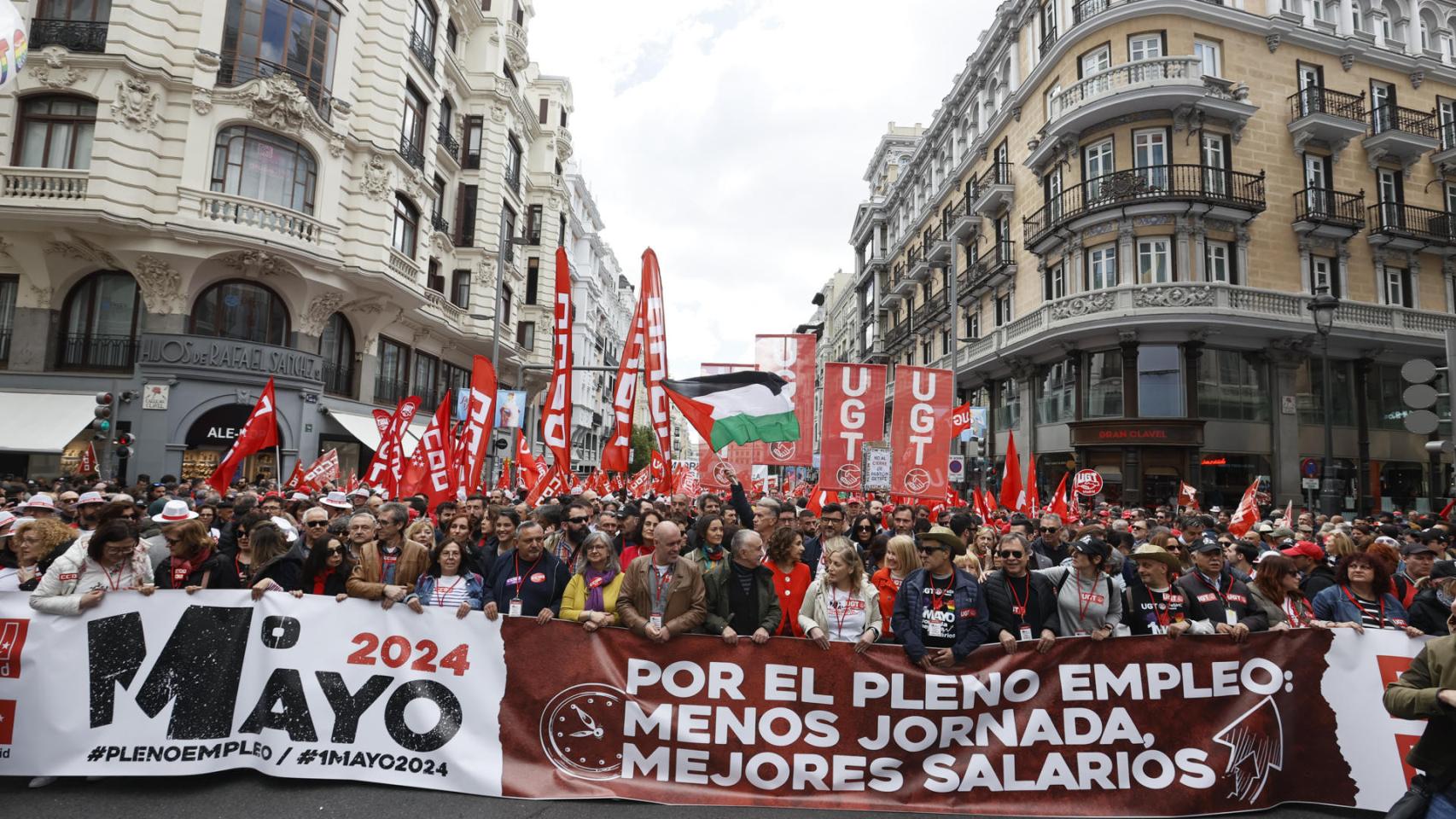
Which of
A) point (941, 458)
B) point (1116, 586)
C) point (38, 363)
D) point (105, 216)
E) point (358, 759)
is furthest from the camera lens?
point (38, 363)

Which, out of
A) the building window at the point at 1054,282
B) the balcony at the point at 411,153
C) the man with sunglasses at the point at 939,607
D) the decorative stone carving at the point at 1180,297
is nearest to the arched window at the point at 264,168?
the balcony at the point at 411,153

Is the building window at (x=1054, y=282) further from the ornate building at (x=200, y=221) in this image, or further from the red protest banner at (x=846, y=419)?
the ornate building at (x=200, y=221)

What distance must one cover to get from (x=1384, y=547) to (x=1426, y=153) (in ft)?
102

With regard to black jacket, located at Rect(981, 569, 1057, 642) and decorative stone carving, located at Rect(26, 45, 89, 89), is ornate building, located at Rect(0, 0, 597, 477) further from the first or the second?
black jacket, located at Rect(981, 569, 1057, 642)

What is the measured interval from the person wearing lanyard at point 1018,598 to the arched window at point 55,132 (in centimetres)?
2276

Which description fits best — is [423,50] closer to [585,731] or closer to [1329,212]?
[585,731]

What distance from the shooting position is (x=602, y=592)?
5.58 metres

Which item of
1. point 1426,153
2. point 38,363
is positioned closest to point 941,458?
point 38,363

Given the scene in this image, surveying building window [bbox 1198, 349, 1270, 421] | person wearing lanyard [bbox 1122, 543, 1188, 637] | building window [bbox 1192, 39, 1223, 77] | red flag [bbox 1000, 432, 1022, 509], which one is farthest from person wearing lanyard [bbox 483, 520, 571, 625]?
building window [bbox 1192, 39, 1223, 77]

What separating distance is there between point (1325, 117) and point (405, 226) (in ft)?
102

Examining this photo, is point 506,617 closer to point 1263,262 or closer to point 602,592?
point 602,592

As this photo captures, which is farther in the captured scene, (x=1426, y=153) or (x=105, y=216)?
(x=1426, y=153)

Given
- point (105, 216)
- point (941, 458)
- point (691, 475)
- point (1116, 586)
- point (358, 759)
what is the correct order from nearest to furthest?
point (358, 759), point (1116, 586), point (941, 458), point (105, 216), point (691, 475)

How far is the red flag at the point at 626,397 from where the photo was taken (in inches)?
430
